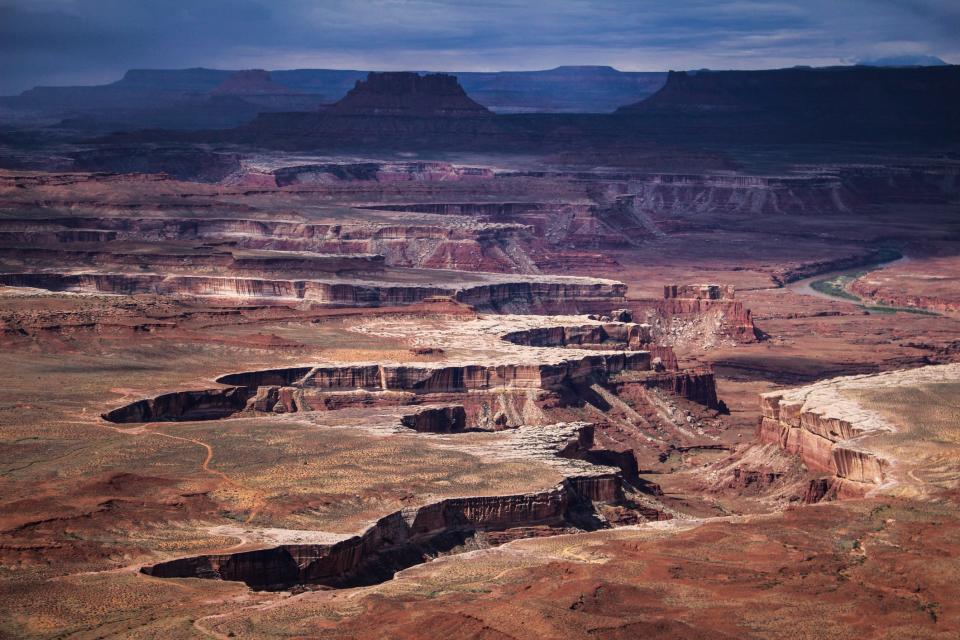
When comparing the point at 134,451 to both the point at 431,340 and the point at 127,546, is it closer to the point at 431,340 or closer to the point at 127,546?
the point at 127,546

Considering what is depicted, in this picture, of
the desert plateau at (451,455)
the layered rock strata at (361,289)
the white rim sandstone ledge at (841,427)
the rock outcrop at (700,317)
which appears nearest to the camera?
the desert plateau at (451,455)

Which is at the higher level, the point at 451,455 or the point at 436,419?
the point at 451,455

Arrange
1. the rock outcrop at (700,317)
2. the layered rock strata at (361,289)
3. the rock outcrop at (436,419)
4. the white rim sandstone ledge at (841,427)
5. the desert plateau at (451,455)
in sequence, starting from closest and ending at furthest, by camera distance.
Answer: the desert plateau at (451,455)
the white rim sandstone ledge at (841,427)
the rock outcrop at (436,419)
the layered rock strata at (361,289)
the rock outcrop at (700,317)

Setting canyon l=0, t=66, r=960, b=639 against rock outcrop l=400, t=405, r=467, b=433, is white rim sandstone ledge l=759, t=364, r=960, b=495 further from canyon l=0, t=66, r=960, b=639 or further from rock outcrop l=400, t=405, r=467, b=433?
rock outcrop l=400, t=405, r=467, b=433

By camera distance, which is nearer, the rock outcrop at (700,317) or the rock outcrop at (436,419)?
the rock outcrop at (436,419)

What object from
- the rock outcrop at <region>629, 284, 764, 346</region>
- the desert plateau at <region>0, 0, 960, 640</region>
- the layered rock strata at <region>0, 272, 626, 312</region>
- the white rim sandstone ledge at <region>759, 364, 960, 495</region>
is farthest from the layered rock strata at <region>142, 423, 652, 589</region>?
the rock outcrop at <region>629, 284, 764, 346</region>

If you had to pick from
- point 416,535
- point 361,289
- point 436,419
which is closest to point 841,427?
point 436,419

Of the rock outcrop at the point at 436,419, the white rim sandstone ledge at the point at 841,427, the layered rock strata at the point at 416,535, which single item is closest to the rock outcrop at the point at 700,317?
the white rim sandstone ledge at the point at 841,427

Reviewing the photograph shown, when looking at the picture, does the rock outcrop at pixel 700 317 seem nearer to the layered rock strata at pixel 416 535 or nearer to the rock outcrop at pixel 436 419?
the rock outcrop at pixel 436 419

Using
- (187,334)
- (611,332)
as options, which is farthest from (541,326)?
(187,334)

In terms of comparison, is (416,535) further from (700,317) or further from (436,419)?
(700,317)

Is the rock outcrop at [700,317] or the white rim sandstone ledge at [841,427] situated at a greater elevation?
the white rim sandstone ledge at [841,427]
